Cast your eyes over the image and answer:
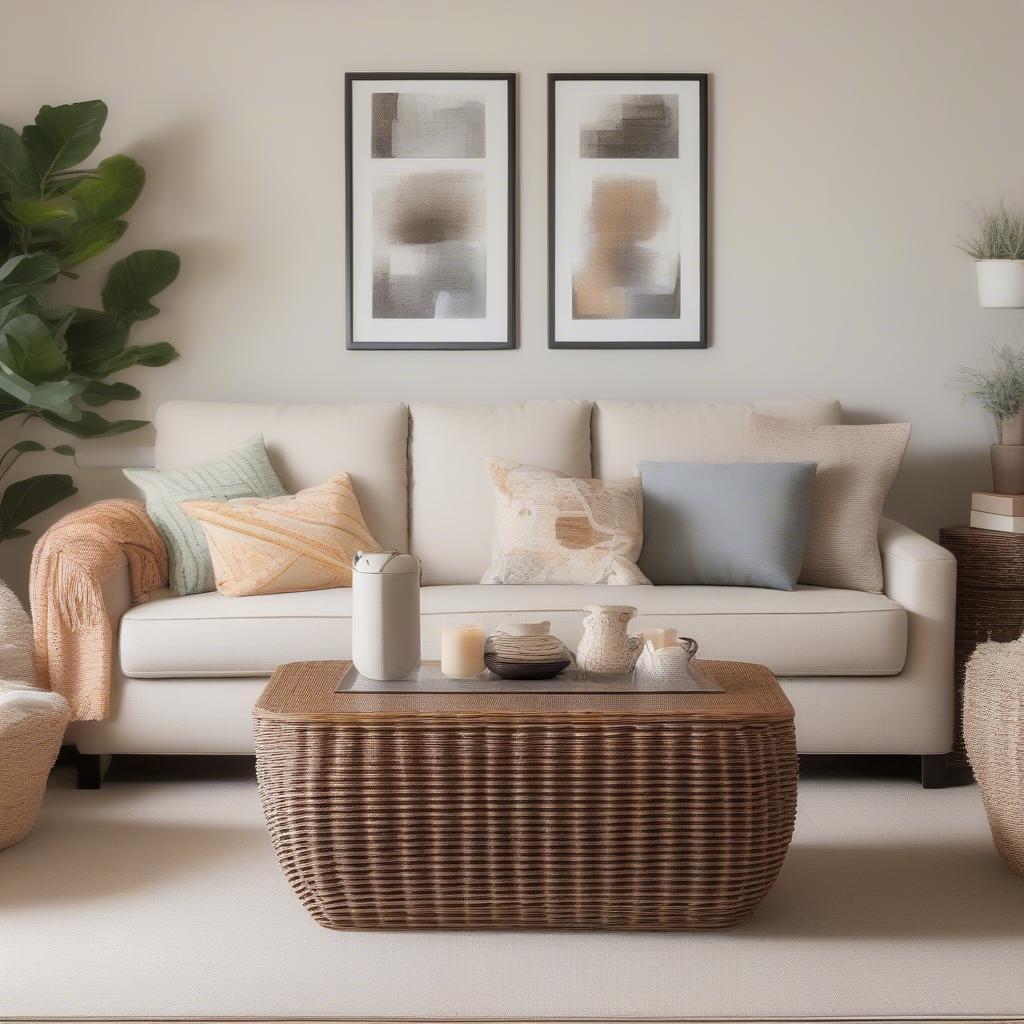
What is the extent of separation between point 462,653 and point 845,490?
1.52 metres

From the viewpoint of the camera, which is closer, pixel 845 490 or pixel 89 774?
pixel 89 774

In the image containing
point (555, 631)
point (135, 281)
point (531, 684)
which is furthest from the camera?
point (135, 281)

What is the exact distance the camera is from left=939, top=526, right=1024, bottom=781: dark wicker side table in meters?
3.42

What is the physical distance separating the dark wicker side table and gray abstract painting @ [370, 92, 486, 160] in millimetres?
1972

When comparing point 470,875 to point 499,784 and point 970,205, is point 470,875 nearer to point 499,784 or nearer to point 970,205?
point 499,784

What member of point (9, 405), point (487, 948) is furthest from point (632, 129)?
point (487, 948)

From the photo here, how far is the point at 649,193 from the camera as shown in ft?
13.1

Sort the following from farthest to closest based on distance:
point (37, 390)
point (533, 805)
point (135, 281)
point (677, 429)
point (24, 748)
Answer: point (135, 281)
point (677, 429)
point (37, 390)
point (24, 748)
point (533, 805)

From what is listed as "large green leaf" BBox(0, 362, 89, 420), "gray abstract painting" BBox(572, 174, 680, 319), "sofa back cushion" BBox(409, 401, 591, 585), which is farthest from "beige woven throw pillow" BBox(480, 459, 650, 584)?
"large green leaf" BBox(0, 362, 89, 420)

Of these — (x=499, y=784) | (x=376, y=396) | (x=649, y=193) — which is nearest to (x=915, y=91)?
(x=649, y=193)

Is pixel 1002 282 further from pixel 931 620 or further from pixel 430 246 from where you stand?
pixel 430 246

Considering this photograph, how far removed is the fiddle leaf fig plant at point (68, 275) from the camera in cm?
363

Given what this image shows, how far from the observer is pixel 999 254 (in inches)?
152

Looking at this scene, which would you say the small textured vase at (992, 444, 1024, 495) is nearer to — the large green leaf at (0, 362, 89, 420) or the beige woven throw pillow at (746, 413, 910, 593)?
the beige woven throw pillow at (746, 413, 910, 593)
